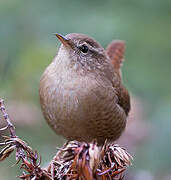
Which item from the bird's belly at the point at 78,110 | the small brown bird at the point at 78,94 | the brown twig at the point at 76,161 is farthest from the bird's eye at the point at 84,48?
the brown twig at the point at 76,161

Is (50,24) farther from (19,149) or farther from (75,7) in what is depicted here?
(19,149)

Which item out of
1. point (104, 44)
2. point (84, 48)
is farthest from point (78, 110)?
point (104, 44)

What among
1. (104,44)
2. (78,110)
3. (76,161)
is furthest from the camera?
(104,44)

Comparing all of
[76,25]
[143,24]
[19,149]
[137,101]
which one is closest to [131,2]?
[143,24]

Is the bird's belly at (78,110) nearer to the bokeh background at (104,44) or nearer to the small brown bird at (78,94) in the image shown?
the small brown bird at (78,94)

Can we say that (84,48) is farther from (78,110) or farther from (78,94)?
(78,110)

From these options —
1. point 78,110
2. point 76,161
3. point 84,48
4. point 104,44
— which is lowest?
point 76,161
